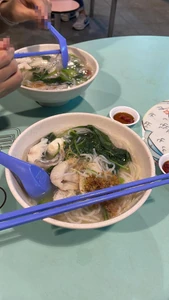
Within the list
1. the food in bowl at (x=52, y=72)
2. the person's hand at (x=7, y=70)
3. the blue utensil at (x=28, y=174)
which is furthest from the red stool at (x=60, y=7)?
the blue utensil at (x=28, y=174)

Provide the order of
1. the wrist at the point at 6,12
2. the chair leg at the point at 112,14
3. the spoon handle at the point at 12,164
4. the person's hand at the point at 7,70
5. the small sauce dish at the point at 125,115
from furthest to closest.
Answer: the chair leg at the point at 112,14 → the wrist at the point at 6,12 → the small sauce dish at the point at 125,115 → the person's hand at the point at 7,70 → the spoon handle at the point at 12,164

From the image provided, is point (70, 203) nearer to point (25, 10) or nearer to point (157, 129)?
point (157, 129)

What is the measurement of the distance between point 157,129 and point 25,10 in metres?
0.72

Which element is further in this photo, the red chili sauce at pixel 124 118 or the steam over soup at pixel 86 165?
the red chili sauce at pixel 124 118

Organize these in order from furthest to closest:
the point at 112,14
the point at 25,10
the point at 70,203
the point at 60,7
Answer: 1. the point at 112,14
2. the point at 60,7
3. the point at 25,10
4. the point at 70,203

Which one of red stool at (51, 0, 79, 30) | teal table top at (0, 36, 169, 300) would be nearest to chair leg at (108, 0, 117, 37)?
red stool at (51, 0, 79, 30)

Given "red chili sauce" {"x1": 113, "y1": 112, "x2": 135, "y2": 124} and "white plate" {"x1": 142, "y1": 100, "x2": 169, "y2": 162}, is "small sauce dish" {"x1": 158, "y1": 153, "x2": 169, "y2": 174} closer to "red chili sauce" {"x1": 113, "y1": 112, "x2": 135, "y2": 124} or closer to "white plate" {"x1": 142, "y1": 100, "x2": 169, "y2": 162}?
"white plate" {"x1": 142, "y1": 100, "x2": 169, "y2": 162}

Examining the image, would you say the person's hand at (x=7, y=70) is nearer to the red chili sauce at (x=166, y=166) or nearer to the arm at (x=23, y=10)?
the arm at (x=23, y=10)

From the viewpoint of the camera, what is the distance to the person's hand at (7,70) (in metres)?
0.83

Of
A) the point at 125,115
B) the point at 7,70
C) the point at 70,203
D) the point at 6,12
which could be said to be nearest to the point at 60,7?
the point at 6,12

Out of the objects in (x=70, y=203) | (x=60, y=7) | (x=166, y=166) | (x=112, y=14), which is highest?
(x=70, y=203)

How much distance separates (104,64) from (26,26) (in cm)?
261

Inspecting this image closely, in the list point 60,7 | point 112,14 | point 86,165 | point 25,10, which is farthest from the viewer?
point 112,14

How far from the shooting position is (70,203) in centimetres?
64
